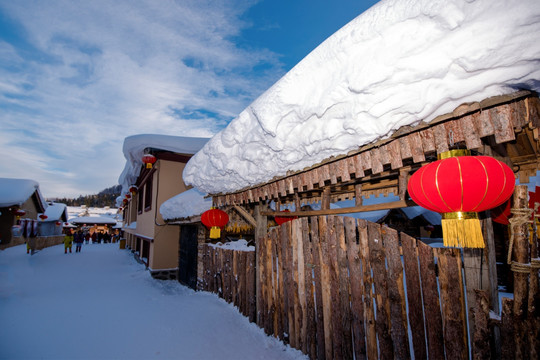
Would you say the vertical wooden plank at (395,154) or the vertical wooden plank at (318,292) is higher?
the vertical wooden plank at (395,154)

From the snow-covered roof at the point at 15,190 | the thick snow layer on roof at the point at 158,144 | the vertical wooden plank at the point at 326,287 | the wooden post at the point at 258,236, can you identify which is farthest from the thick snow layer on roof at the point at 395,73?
the snow-covered roof at the point at 15,190

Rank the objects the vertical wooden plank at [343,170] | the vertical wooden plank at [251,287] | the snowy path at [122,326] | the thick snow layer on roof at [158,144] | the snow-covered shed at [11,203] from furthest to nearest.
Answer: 1. the snow-covered shed at [11,203]
2. the thick snow layer on roof at [158,144]
3. the vertical wooden plank at [251,287]
4. the snowy path at [122,326]
5. the vertical wooden plank at [343,170]

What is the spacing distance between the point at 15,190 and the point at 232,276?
71.9ft

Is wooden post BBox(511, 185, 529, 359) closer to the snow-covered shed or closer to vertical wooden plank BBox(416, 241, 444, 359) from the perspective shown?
vertical wooden plank BBox(416, 241, 444, 359)

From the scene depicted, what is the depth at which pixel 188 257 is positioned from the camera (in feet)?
31.5

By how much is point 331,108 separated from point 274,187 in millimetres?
2042

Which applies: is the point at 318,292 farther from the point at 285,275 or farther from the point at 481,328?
the point at 481,328

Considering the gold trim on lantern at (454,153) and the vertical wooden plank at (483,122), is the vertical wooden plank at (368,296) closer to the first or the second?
the gold trim on lantern at (454,153)

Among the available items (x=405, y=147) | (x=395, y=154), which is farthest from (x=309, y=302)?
(x=405, y=147)

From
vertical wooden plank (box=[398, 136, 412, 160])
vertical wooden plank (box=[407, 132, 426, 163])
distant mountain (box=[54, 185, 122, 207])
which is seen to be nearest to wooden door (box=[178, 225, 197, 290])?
vertical wooden plank (box=[398, 136, 412, 160])

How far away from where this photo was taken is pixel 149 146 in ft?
34.4

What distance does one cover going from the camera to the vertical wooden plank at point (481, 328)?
2057mm

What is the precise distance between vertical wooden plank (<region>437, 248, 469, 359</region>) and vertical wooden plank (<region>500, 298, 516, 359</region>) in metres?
0.27

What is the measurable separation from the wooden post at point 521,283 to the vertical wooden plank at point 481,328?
0.57 ft
